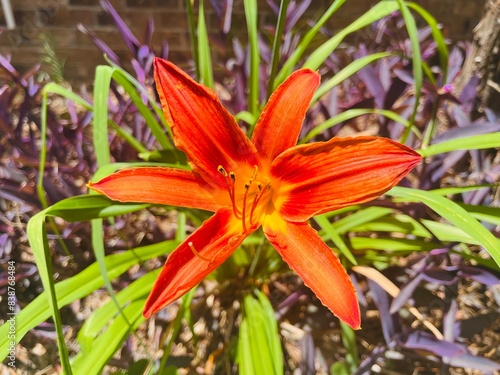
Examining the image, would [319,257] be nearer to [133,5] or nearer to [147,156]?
[147,156]

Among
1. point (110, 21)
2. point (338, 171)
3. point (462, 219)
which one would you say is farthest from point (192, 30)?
point (110, 21)

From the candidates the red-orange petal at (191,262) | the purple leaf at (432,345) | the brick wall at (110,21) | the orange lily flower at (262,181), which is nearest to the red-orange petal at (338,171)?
the orange lily flower at (262,181)

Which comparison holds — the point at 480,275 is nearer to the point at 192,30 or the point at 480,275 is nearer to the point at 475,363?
the point at 475,363

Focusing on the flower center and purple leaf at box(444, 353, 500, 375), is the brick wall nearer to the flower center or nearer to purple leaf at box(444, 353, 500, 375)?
the flower center

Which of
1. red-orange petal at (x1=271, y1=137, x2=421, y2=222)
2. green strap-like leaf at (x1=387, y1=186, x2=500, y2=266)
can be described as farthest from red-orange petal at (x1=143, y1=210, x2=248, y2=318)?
green strap-like leaf at (x1=387, y1=186, x2=500, y2=266)

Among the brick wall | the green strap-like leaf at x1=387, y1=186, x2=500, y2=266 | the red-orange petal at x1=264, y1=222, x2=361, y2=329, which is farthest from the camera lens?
the brick wall

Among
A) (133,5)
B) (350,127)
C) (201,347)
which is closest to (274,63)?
(350,127)

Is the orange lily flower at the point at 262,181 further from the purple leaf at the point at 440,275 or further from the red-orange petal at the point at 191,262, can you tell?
the purple leaf at the point at 440,275

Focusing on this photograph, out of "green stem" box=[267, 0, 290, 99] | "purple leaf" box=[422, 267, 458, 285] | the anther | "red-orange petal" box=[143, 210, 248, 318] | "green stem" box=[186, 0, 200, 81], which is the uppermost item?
"green stem" box=[186, 0, 200, 81]
